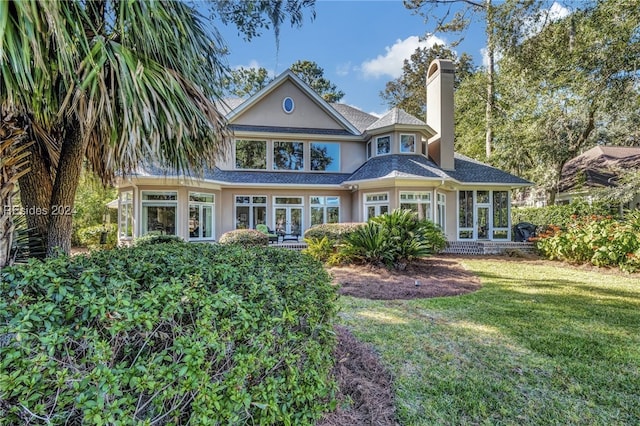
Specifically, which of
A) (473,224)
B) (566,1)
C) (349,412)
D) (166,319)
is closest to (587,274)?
(473,224)

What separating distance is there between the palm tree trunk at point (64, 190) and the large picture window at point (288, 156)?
12889 mm

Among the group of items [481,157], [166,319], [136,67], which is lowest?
[166,319]

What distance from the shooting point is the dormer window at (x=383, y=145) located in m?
16.2

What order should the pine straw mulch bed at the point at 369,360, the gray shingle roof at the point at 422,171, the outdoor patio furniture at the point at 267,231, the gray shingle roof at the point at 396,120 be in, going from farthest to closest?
the gray shingle roof at the point at 396,120
the outdoor patio furniture at the point at 267,231
the gray shingle roof at the point at 422,171
the pine straw mulch bed at the point at 369,360

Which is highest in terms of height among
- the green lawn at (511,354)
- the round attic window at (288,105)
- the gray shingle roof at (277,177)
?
the round attic window at (288,105)

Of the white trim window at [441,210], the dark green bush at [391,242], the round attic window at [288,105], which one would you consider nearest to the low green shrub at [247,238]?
the dark green bush at [391,242]

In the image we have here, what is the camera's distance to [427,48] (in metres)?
31.0

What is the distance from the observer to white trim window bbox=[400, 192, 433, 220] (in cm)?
1446

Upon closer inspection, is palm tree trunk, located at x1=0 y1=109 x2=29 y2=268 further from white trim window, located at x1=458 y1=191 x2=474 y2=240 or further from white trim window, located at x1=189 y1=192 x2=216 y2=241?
white trim window, located at x1=458 y1=191 x2=474 y2=240

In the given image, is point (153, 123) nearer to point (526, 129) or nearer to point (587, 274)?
point (587, 274)

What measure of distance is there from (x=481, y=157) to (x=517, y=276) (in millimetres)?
19678

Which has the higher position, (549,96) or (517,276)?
(549,96)

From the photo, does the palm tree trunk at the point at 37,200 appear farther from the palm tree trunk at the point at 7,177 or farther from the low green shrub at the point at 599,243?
the low green shrub at the point at 599,243

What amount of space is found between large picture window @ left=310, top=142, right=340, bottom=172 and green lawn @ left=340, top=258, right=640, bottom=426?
11.3 meters
